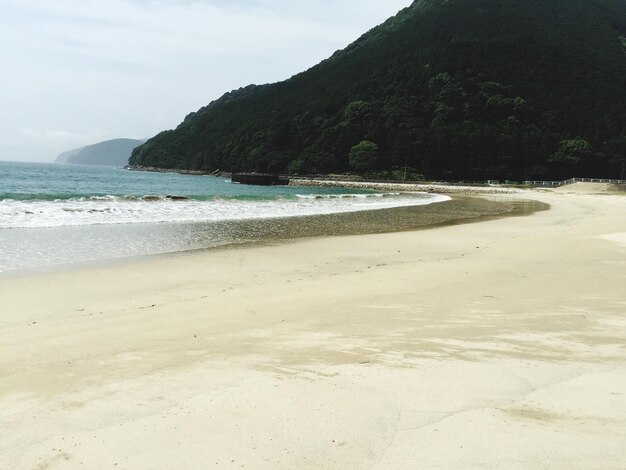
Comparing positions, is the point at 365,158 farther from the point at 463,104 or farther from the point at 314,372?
the point at 314,372

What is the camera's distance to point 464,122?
11281cm

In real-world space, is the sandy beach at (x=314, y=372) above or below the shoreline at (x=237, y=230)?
above

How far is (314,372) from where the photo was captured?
441cm

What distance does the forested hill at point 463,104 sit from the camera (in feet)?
339

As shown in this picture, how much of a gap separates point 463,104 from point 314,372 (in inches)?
4931

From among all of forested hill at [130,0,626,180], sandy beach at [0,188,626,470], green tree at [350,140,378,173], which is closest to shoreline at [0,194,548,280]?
sandy beach at [0,188,626,470]

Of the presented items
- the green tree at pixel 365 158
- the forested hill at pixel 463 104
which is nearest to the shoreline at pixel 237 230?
the forested hill at pixel 463 104

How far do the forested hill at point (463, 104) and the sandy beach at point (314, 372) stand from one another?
100 m

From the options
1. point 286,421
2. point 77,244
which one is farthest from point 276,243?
point 286,421

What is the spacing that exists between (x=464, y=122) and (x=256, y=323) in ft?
379

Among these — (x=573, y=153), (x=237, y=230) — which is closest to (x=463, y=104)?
(x=573, y=153)

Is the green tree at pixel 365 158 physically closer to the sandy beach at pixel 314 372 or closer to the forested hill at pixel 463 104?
the forested hill at pixel 463 104

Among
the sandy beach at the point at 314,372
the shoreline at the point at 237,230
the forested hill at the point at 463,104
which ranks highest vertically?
the forested hill at the point at 463,104

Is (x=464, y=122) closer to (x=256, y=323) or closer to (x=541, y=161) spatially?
(x=541, y=161)
